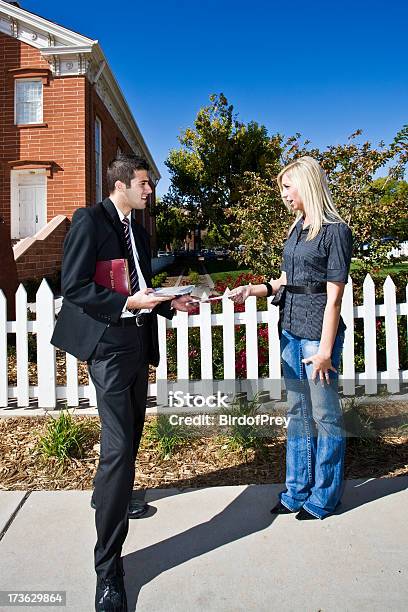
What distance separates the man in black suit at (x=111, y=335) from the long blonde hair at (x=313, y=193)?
842 mm

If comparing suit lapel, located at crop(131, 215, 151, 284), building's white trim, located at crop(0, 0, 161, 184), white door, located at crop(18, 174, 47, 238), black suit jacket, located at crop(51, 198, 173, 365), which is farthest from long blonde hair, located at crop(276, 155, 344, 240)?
white door, located at crop(18, 174, 47, 238)

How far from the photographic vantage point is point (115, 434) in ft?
8.23

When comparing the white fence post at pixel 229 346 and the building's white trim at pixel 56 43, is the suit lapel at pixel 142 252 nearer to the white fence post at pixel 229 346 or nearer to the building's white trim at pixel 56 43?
the white fence post at pixel 229 346

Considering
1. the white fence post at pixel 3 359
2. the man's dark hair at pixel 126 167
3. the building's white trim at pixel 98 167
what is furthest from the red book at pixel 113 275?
the building's white trim at pixel 98 167

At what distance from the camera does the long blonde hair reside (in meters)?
2.91

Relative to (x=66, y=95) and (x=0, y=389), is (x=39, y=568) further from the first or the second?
(x=66, y=95)

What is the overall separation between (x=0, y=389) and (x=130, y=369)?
300cm

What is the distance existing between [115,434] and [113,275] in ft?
2.59

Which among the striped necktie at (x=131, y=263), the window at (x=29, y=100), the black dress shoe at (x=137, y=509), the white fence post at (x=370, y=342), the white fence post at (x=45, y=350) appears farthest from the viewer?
the window at (x=29, y=100)

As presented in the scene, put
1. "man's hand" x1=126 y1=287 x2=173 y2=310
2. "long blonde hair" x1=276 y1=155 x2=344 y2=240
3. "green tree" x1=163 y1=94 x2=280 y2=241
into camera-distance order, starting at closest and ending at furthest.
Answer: "man's hand" x1=126 y1=287 x2=173 y2=310 < "long blonde hair" x1=276 y1=155 x2=344 y2=240 < "green tree" x1=163 y1=94 x2=280 y2=241

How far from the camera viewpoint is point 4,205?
1661cm

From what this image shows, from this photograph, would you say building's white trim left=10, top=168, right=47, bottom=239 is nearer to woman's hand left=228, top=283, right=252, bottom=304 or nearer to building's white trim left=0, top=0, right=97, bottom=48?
building's white trim left=0, top=0, right=97, bottom=48

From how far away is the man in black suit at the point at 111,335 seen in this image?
241 centimetres

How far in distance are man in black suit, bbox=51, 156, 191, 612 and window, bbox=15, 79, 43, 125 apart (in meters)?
15.2
